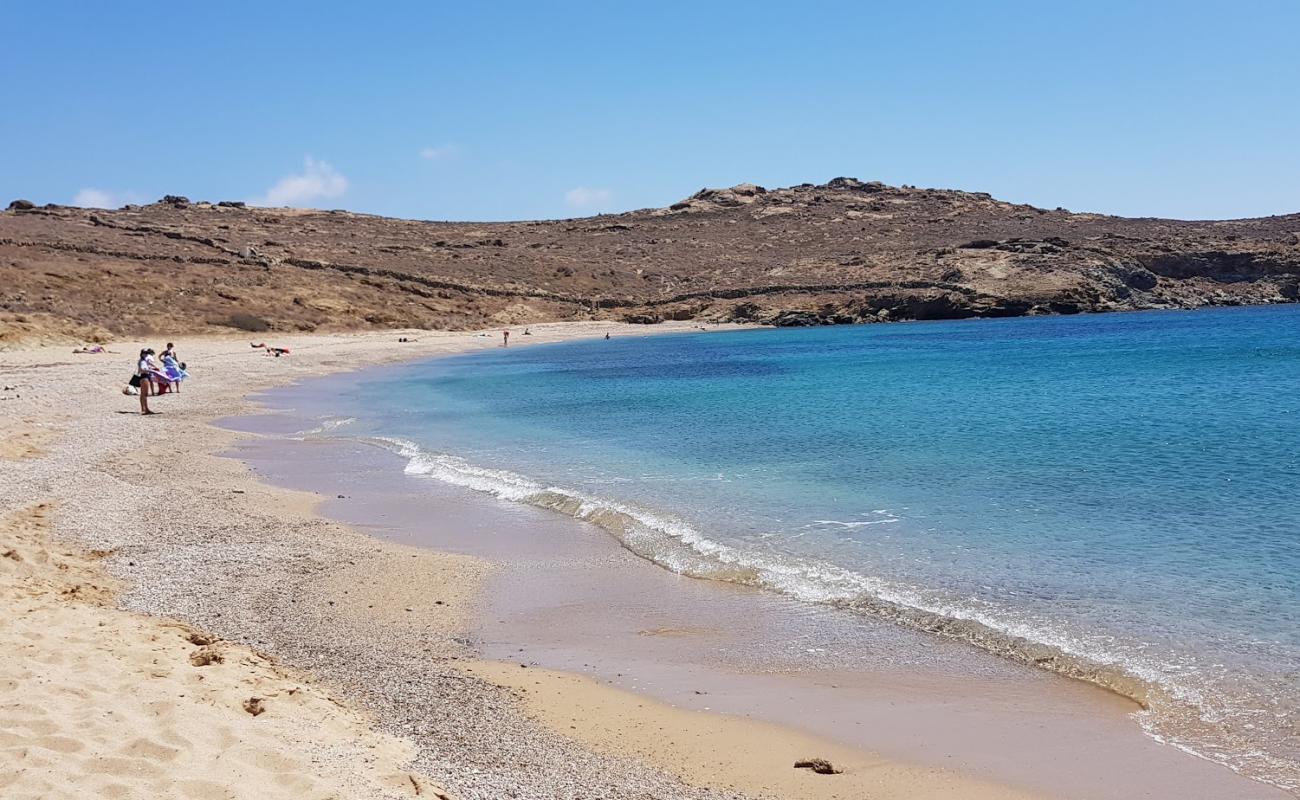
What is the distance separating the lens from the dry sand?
190 inches

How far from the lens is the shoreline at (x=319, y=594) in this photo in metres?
5.42

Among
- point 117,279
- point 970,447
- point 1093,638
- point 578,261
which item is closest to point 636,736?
point 1093,638

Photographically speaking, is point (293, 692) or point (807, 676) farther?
point (807, 676)

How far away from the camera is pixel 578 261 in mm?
81250

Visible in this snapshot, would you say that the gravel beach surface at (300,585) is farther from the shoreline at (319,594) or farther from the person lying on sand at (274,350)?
the person lying on sand at (274,350)

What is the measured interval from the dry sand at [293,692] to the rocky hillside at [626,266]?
1480 inches

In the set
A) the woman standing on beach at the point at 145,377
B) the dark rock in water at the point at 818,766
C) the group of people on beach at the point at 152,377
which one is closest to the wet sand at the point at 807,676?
the dark rock in water at the point at 818,766

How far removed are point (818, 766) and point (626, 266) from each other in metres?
78.8

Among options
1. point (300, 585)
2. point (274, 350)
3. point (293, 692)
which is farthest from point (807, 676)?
point (274, 350)

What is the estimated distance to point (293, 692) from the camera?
19.8 feet

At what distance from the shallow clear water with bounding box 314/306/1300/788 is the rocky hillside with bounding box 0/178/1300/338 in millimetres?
25805

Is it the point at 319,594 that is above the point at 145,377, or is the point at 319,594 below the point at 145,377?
below

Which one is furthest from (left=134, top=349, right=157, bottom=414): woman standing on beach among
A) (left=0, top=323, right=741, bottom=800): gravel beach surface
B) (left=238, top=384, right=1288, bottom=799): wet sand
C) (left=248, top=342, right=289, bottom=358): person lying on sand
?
(left=248, top=342, right=289, bottom=358): person lying on sand

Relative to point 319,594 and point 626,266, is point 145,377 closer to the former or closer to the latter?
point 319,594
